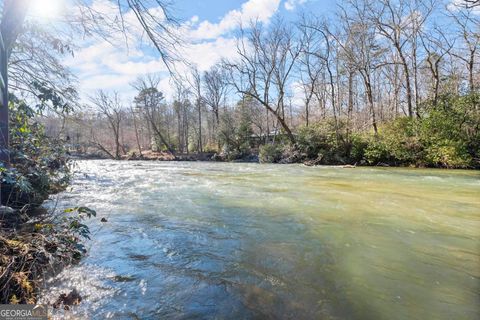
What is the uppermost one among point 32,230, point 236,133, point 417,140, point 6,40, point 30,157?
point 236,133

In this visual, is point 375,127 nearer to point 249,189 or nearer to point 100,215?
point 249,189

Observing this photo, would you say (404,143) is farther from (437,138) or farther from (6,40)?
(6,40)

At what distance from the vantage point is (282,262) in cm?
320

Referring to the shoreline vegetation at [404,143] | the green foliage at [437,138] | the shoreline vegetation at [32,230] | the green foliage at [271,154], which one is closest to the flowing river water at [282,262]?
the shoreline vegetation at [32,230]

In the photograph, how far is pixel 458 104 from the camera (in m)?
14.0

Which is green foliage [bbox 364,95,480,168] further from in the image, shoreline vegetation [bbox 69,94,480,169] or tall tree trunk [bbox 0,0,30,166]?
tall tree trunk [bbox 0,0,30,166]

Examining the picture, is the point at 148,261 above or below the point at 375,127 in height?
below

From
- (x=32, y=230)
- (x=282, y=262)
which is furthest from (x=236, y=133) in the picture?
(x=282, y=262)

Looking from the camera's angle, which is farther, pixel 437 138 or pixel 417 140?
pixel 417 140

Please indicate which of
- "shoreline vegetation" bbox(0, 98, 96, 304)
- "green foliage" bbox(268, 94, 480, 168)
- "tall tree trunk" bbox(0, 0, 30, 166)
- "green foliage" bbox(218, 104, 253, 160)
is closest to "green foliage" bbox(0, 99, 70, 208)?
"shoreline vegetation" bbox(0, 98, 96, 304)

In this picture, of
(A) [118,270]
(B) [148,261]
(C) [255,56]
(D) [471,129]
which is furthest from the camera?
(C) [255,56]

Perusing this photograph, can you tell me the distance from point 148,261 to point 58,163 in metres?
3.20

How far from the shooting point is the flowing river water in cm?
235

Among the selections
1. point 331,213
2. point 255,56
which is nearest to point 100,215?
point 331,213
